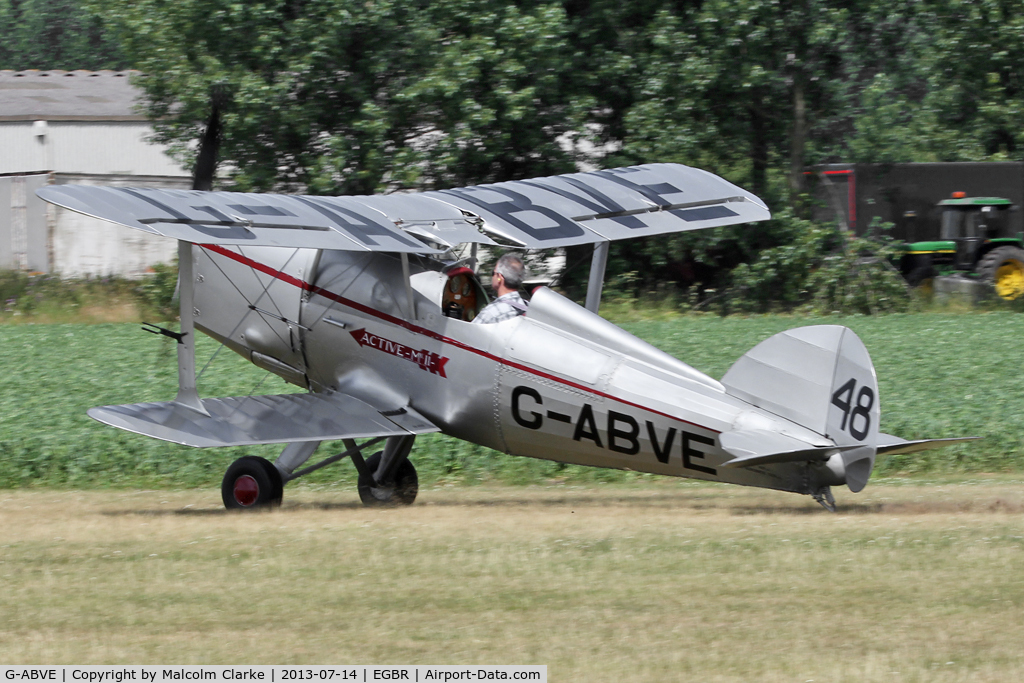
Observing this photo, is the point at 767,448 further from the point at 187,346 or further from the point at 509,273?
the point at 187,346

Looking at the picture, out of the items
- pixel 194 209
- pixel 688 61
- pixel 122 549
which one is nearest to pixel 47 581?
pixel 122 549

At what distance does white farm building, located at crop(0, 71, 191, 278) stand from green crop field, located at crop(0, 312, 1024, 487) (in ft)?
15.9

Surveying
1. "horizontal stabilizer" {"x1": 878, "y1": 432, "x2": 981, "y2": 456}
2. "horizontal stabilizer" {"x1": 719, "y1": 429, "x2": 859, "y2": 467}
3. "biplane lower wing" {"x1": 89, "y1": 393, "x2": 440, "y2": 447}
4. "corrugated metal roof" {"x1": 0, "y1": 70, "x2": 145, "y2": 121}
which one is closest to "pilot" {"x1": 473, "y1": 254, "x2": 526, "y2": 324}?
"biplane lower wing" {"x1": 89, "y1": 393, "x2": 440, "y2": 447}

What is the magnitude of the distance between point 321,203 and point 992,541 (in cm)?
523

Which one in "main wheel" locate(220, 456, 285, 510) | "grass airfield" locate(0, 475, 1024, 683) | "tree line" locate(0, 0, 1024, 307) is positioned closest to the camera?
"grass airfield" locate(0, 475, 1024, 683)

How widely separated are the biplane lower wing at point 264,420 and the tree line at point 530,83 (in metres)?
12.5

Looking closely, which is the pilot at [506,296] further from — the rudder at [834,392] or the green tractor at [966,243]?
the green tractor at [966,243]

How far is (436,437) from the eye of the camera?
12586mm

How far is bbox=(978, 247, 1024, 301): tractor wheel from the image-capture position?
76.3 feet

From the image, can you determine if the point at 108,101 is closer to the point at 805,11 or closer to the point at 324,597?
the point at 805,11

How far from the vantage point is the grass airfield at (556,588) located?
A: 17.1 ft

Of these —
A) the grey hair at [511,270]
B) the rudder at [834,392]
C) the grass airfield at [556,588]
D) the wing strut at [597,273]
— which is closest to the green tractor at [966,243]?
the wing strut at [597,273]

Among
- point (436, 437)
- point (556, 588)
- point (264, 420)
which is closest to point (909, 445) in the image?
point (556, 588)

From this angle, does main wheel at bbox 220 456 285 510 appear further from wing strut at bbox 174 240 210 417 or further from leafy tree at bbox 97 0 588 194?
→ leafy tree at bbox 97 0 588 194
